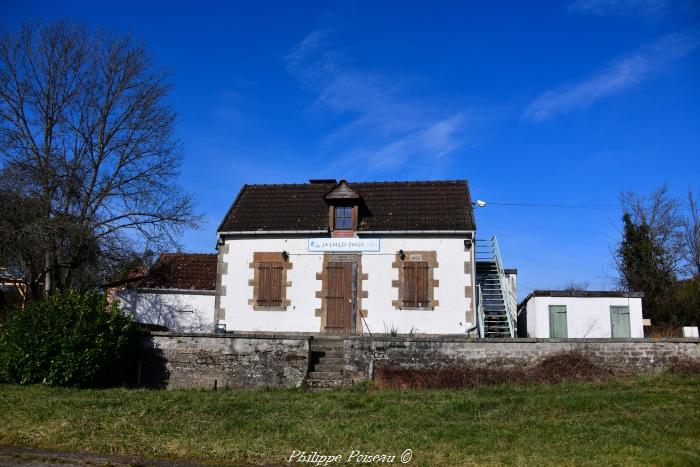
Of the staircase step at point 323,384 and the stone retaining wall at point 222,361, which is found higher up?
the stone retaining wall at point 222,361

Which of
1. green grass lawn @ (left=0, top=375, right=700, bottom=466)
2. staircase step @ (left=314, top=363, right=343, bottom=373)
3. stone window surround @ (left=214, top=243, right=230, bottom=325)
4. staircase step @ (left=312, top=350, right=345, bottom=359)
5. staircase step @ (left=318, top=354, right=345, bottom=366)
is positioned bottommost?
green grass lawn @ (left=0, top=375, right=700, bottom=466)

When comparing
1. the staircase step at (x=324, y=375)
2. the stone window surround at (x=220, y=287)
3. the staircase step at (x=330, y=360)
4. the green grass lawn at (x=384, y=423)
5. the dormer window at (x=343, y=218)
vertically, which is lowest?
the green grass lawn at (x=384, y=423)

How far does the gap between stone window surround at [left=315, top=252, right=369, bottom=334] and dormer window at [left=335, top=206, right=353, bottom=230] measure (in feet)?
3.16

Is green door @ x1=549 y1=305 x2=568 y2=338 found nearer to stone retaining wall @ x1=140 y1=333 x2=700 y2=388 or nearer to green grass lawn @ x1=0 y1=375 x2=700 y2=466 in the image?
stone retaining wall @ x1=140 y1=333 x2=700 y2=388

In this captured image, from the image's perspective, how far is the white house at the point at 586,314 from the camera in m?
17.3

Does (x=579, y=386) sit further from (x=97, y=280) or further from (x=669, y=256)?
(x=97, y=280)

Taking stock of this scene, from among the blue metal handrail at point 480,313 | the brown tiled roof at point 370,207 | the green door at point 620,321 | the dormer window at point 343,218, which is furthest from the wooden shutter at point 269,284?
the green door at point 620,321

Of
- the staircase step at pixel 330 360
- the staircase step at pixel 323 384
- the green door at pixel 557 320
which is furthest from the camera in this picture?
the green door at pixel 557 320

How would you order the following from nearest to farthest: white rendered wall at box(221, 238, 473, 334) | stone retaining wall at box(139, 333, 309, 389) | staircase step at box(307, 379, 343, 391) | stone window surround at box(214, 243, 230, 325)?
1. staircase step at box(307, 379, 343, 391)
2. stone retaining wall at box(139, 333, 309, 389)
3. white rendered wall at box(221, 238, 473, 334)
4. stone window surround at box(214, 243, 230, 325)

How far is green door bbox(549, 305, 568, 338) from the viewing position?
17547 mm

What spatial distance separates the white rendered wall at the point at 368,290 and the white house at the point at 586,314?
230 centimetres

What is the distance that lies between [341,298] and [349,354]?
3.40m

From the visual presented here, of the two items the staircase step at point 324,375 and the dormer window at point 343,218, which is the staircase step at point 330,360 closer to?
the staircase step at point 324,375

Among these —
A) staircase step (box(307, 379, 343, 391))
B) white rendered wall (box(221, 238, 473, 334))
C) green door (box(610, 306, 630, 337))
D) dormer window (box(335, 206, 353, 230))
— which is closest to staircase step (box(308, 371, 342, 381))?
staircase step (box(307, 379, 343, 391))
